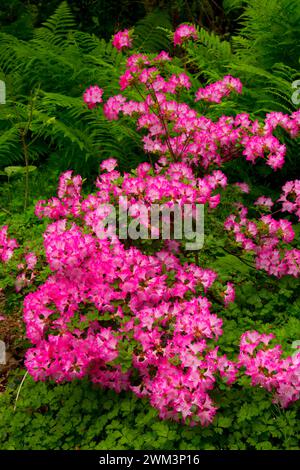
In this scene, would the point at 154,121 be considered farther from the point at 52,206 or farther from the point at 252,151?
the point at 52,206

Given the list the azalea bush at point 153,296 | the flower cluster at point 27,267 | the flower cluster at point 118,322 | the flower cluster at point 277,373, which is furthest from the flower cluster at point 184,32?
the flower cluster at point 277,373

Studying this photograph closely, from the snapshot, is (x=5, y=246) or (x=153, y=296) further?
(x=5, y=246)

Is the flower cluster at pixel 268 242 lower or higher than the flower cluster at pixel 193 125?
lower

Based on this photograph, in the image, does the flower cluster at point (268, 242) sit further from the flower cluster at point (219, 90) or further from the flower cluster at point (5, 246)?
the flower cluster at point (5, 246)

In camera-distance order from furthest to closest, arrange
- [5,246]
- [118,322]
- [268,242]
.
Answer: [5,246] < [268,242] < [118,322]

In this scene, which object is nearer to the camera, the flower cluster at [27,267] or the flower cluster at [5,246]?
the flower cluster at [27,267]

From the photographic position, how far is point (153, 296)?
240 cm

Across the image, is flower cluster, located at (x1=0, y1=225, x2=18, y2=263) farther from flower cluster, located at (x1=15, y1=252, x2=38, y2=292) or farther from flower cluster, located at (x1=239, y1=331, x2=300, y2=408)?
flower cluster, located at (x1=239, y1=331, x2=300, y2=408)

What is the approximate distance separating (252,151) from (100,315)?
1252mm

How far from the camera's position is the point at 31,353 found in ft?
7.84

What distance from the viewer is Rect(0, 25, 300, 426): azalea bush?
216 cm

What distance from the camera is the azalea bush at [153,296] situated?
7.09ft

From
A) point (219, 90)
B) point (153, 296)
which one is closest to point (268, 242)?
point (153, 296)

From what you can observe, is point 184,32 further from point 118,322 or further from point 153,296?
point 118,322
